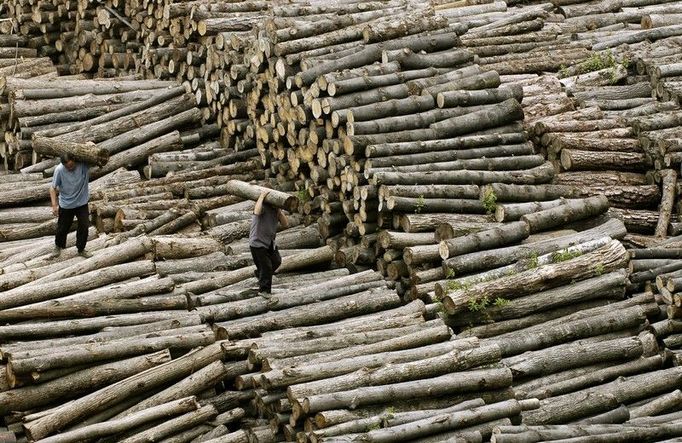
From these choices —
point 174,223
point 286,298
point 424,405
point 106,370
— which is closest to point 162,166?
point 174,223

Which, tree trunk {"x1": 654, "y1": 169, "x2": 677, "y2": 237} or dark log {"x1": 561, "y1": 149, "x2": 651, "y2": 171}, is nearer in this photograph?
tree trunk {"x1": 654, "y1": 169, "x2": 677, "y2": 237}

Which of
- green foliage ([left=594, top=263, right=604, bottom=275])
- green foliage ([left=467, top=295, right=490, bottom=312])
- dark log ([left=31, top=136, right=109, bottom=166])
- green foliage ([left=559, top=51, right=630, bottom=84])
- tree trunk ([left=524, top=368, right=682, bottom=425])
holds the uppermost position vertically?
green foliage ([left=559, top=51, right=630, bottom=84])

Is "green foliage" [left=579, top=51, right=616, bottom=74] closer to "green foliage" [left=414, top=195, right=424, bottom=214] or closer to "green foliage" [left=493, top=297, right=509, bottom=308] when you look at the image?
"green foliage" [left=414, top=195, right=424, bottom=214]

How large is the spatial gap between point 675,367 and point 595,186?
3.67 m

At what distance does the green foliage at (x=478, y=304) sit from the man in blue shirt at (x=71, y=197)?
205 inches

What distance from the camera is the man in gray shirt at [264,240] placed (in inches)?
718

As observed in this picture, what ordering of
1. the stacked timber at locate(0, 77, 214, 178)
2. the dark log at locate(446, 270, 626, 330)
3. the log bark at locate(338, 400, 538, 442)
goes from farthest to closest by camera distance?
the stacked timber at locate(0, 77, 214, 178)
the dark log at locate(446, 270, 626, 330)
the log bark at locate(338, 400, 538, 442)

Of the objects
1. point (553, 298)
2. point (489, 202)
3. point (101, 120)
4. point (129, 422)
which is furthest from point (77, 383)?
point (101, 120)

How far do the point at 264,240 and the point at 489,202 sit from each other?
3225mm

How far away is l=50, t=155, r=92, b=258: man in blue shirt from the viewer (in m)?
18.9

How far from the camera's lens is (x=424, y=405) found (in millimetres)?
16000

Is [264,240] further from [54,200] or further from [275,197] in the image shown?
[54,200]

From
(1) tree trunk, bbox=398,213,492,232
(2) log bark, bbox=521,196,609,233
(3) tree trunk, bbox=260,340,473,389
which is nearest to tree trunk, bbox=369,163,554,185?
(1) tree trunk, bbox=398,213,492,232

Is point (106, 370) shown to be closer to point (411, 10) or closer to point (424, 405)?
point (424, 405)
